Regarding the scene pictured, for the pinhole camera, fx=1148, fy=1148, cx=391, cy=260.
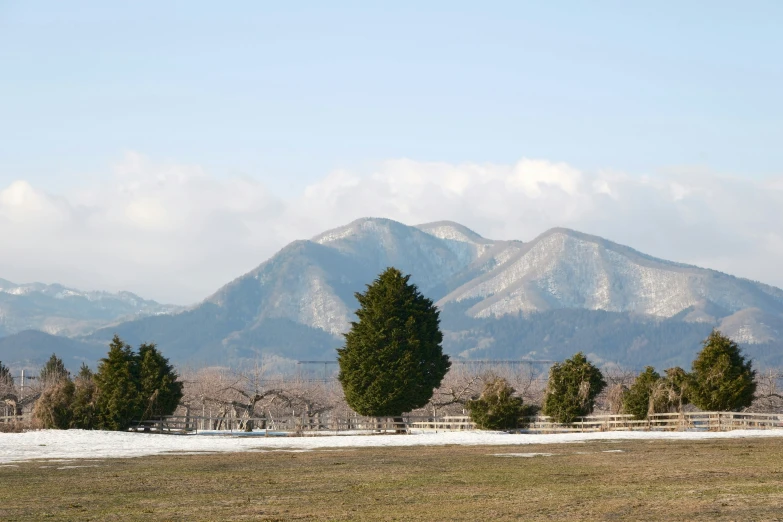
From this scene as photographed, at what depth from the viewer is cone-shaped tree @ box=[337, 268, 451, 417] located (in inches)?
3031

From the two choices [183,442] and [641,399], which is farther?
[641,399]

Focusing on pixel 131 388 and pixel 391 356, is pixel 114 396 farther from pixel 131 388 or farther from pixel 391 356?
pixel 391 356

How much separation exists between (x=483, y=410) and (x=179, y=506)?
154 ft

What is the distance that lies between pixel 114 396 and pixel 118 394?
284 millimetres

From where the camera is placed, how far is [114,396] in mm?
72812

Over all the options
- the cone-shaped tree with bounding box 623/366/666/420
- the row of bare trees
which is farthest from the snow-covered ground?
the row of bare trees

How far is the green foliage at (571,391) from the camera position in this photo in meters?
74.6

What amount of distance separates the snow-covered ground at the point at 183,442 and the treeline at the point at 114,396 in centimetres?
371

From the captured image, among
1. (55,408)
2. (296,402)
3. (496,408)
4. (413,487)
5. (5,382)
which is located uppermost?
(5,382)

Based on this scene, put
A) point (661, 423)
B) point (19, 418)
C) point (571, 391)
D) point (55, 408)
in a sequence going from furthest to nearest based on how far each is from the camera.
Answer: point (19, 418), point (571, 391), point (55, 408), point (661, 423)

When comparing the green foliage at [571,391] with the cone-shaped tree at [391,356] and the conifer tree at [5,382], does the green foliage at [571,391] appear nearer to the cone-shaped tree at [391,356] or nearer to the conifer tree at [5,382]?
the cone-shaped tree at [391,356]

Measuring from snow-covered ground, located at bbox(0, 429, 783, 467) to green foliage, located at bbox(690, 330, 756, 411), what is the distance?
313 inches

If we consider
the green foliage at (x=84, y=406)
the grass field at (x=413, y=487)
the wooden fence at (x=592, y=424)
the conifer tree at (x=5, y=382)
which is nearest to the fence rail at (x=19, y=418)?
the green foliage at (x=84, y=406)

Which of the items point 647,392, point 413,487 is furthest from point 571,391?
point 413,487
